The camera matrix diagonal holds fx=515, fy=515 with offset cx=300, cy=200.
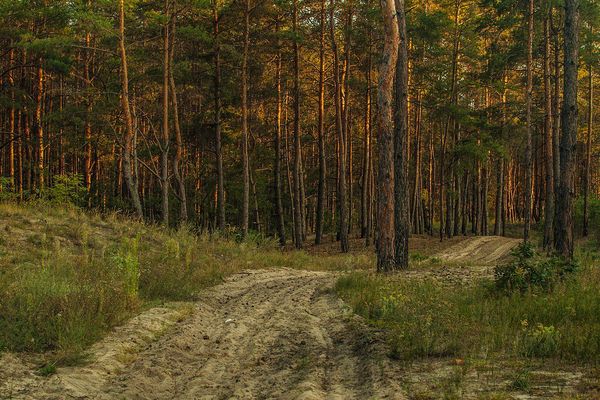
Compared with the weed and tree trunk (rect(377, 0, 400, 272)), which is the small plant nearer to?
the weed

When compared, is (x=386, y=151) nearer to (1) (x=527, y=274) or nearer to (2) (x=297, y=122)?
(1) (x=527, y=274)

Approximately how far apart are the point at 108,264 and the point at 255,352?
5264 millimetres

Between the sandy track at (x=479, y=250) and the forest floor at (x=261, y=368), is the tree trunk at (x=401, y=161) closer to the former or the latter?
the forest floor at (x=261, y=368)

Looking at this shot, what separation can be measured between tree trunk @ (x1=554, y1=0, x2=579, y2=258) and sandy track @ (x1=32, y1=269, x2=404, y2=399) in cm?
677

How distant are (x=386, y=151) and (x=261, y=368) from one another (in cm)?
907

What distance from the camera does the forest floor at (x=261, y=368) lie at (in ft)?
16.7

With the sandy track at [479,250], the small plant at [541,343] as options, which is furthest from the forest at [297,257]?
the sandy track at [479,250]

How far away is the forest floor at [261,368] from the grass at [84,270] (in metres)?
0.44

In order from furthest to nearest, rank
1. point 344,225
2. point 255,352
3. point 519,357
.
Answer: point 344,225 < point 255,352 < point 519,357

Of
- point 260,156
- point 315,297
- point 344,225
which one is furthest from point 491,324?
point 260,156

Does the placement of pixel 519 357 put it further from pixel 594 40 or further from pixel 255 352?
pixel 594 40

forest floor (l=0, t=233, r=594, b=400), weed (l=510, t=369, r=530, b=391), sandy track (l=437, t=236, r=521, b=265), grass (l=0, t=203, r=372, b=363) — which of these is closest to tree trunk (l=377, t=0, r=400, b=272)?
grass (l=0, t=203, r=372, b=363)

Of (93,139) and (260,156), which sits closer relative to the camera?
(93,139)

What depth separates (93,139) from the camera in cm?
3086
